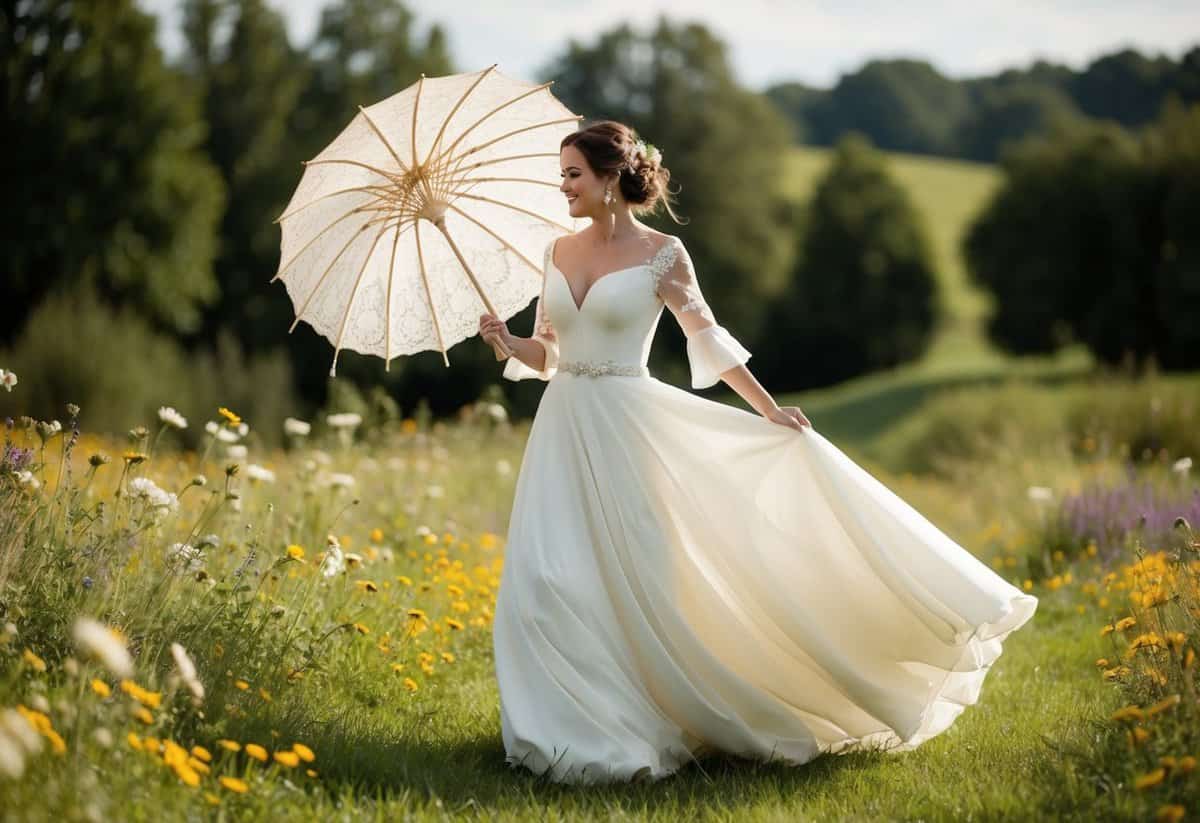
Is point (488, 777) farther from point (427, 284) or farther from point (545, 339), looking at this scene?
point (427, 284)

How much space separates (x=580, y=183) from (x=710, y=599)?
1.58 metres

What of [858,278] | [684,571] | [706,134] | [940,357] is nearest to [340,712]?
[684,571]

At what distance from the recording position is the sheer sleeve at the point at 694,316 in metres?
4.18

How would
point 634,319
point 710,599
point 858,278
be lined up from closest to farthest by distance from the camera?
point 710,599
point 634,319
point 858,278

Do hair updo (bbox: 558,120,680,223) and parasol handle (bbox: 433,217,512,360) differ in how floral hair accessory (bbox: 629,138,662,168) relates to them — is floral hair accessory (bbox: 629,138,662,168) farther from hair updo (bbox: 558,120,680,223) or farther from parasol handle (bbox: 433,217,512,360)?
parasol handle (bbox: 433,217,512,360)

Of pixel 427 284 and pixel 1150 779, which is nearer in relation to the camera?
pixel 1150 779

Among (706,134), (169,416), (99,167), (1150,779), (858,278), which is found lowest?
(858,278)

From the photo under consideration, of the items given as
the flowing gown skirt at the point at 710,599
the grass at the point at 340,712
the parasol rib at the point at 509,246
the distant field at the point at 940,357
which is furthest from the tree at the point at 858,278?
the flowing gown skirt at the point at 710,599

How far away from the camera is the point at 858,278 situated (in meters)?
34.8

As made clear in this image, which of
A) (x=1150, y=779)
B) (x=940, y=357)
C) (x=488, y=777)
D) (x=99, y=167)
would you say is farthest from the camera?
(x=940, y=357)

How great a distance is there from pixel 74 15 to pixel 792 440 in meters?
21.4

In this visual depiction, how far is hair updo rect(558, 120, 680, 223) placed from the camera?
424cm

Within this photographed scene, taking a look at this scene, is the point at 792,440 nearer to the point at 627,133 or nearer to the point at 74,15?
the point at 627,133

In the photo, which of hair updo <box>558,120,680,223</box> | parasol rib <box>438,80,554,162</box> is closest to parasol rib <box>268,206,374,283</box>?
parasol rib <box>438,80,554,162</box>
